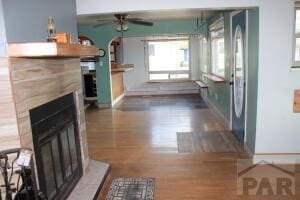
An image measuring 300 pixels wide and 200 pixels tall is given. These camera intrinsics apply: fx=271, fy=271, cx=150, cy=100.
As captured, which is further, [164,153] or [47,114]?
[164,153]

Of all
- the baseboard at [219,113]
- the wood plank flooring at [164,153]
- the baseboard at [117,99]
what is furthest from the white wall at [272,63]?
the baseboard at [117,99]

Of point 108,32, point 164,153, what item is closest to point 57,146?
point 164,153

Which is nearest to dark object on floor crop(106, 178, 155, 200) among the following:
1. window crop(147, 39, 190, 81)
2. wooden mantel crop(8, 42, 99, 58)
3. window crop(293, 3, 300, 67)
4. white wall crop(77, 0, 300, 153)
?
white wall crop(77, 0, 300, 153)

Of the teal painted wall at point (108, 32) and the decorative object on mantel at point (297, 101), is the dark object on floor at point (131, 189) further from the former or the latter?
the teal painted wall at point (108, 32)

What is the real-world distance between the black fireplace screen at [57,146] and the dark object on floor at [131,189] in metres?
0.40

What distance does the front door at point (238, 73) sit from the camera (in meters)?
3.76

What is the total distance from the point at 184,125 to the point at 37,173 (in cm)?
358

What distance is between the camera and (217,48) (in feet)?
19.9

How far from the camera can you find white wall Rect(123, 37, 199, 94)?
9359mm

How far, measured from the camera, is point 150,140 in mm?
4426

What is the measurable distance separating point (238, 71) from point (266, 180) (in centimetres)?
175

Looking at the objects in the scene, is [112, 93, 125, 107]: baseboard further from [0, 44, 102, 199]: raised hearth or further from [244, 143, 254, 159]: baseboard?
[0, 44, 102, 199]: raised hearth

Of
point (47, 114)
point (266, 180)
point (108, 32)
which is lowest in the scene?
point (266, 180)

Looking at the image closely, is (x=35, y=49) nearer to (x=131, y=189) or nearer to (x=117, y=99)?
(x=131, y=189)
